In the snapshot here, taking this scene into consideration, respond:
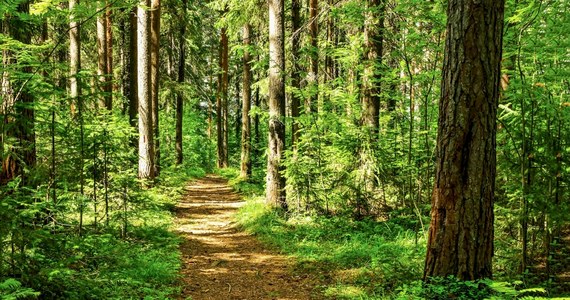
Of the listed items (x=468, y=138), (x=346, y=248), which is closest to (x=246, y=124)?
(x=346, y=248)

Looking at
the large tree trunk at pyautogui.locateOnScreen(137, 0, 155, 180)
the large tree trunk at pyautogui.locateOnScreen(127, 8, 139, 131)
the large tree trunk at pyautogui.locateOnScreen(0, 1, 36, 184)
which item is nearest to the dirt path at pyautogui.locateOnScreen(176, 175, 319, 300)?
the large tree trunk at pyautogui.locateOnScreen(137, 0, 155, 180)

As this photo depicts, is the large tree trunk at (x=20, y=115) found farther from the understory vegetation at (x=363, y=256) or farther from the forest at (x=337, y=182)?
the understory vegetation at (x=363, y=256)

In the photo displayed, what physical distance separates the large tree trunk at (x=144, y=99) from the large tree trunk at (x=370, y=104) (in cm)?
623

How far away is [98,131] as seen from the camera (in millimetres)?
6637

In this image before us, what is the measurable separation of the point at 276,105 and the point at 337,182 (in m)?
2.53

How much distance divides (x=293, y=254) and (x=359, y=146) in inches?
121

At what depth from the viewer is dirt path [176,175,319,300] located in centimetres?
570

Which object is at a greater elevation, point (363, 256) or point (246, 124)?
point (246, 124)

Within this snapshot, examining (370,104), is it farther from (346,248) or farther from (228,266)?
(228,266)

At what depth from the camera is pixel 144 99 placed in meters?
11.5

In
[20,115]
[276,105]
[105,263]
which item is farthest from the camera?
[276,105]

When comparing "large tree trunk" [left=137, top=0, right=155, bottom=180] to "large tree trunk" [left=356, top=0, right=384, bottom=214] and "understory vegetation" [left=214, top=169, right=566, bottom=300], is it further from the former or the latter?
"large tree trunk" [left=356, top=0, right=384, bottom=214]

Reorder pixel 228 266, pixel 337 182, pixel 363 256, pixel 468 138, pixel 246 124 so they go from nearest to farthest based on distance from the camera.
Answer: pixel 468 138
pixel 363 256
pixel 228 266
pixel 337 182
pixel 246 124

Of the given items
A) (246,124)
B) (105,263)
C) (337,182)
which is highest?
(246,124)
